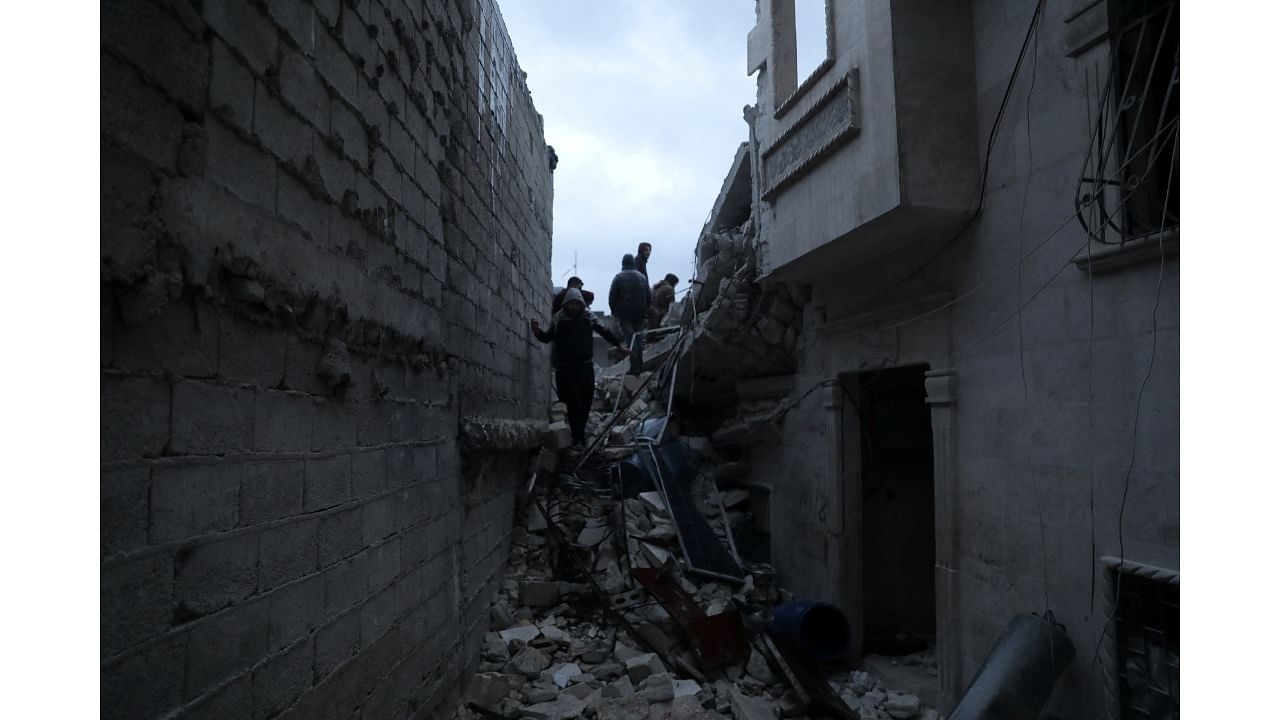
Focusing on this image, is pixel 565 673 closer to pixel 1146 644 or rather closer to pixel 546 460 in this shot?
pixel 546 460

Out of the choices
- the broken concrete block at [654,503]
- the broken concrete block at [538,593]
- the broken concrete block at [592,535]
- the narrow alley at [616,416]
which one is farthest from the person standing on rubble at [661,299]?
the broken concrete block at [538,593]

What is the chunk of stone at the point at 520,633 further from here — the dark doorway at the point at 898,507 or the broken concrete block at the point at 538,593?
the dark doorway at the point at 898,507

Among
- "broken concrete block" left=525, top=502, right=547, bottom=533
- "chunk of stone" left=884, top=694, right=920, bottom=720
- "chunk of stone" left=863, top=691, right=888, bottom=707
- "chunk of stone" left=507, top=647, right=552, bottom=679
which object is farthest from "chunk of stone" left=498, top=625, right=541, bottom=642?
"chunk of stone" left=884, top=694, right=920, bottom=720

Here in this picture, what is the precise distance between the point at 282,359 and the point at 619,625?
4.30 metres

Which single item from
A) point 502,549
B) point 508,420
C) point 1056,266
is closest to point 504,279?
point 508,420

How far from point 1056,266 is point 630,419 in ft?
21.7

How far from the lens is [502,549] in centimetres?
605

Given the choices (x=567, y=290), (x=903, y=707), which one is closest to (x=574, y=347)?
(x=567, y=290)

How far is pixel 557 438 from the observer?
766 cm

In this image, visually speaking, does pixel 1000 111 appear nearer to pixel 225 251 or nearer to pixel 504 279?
pixel 504 279

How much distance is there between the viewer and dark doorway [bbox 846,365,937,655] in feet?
23.9

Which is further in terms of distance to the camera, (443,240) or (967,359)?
(967,359)

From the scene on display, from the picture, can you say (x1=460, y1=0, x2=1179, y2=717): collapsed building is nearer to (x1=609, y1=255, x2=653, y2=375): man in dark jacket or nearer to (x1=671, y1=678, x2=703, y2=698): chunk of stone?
(x1=671, y1=678, x2=703, y2=698): chunk of stone

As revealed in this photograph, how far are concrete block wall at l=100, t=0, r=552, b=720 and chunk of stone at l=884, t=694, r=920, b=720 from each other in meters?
3.31
